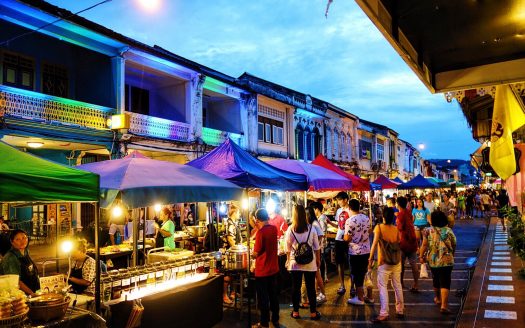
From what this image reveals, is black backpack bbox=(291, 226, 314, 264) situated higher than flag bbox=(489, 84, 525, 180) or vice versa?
flag bbox=(489, 84, 525, 180)

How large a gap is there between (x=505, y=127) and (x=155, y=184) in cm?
451

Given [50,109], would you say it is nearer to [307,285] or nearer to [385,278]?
[307,285]

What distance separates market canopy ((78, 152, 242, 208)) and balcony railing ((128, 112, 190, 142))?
28.5 feet

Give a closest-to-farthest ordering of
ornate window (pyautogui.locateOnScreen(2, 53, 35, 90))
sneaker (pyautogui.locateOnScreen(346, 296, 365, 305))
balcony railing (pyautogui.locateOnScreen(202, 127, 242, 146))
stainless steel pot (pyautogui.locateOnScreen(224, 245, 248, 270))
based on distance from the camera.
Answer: stainless steel pot (pyautogui.locateOnScreen(224, 245, 248, 270)), sneaker (pyautogui.locateOnScreen(346, 296, 365, 305)), ornate window (pyautogui.locateOnScreen(2, 53, 35, 90)), balcony railing (pyautogui.locateOnScreen(202, 127, 242, 146))

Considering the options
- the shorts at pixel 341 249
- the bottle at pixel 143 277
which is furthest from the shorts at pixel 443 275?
the bottle at pixel 143 277

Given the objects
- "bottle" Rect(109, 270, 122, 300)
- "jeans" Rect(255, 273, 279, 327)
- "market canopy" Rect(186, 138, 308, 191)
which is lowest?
"jeans" Rect(255, 273, 279, 327)

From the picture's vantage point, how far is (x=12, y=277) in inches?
176

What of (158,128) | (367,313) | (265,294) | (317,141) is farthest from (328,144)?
(265,294)

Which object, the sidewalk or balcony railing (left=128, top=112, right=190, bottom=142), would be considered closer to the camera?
the sidewalk

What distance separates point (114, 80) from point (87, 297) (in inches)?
449

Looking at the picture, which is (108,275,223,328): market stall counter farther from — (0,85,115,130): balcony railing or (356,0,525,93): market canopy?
(0,85,115,130): balcony railing

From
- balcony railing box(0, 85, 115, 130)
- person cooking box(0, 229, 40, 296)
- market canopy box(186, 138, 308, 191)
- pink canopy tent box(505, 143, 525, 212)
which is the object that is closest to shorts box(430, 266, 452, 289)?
pink canopy tent box(505, 143, 525, 212)

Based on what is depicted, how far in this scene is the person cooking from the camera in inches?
212

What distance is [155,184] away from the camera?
6.06 metres
